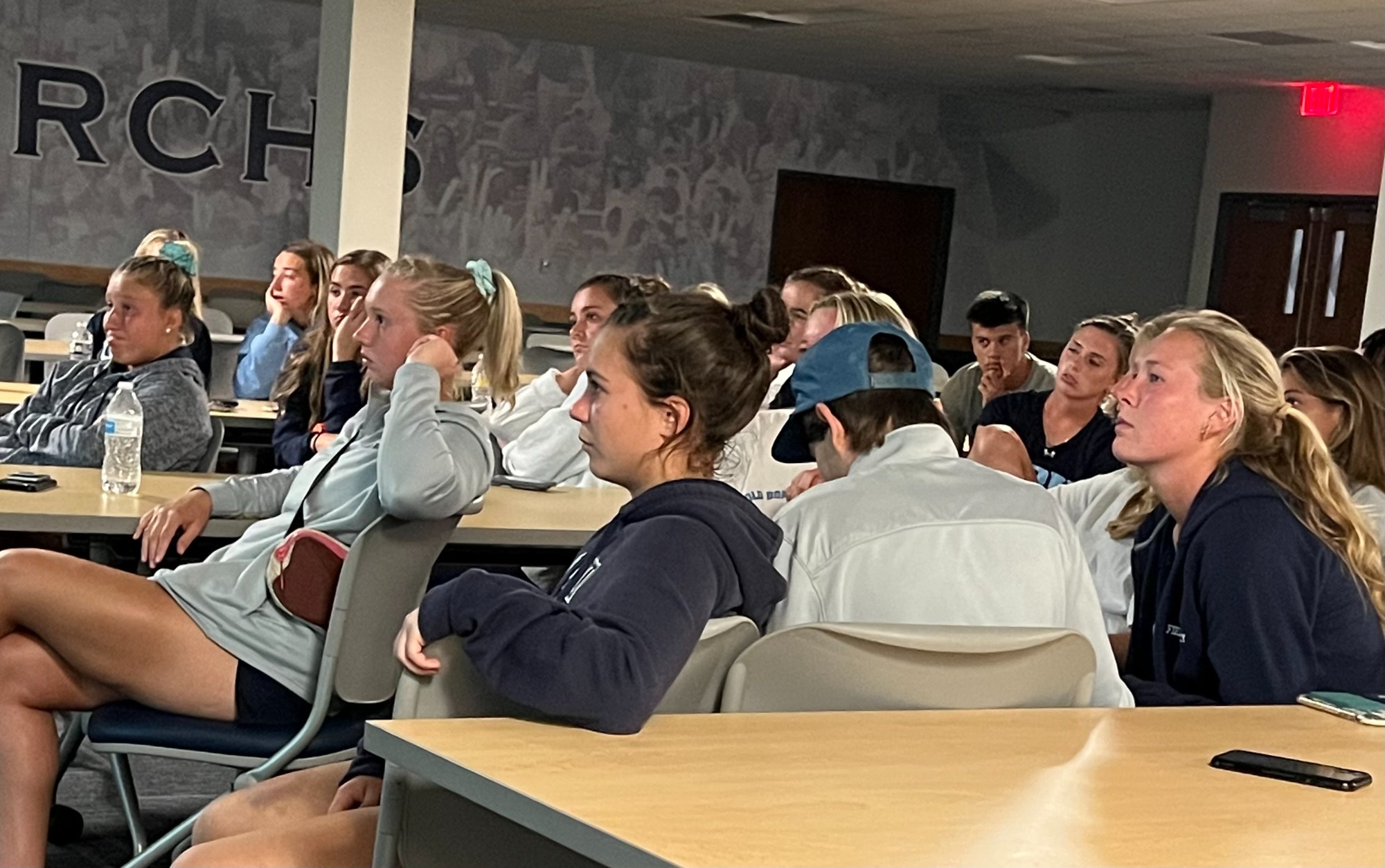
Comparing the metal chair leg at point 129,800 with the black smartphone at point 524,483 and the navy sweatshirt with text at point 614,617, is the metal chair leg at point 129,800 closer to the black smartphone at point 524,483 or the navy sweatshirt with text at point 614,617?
the black smartphone at point 524,483

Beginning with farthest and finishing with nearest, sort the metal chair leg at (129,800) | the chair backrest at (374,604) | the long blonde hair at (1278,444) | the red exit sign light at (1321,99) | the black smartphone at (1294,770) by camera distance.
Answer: the red exit sign light at (1321,99) < the metal chair leg at (129,800) < the chair backrest at (374,604) < the long blonde hair at (1278,444) < the black smartphone at (1294,770)

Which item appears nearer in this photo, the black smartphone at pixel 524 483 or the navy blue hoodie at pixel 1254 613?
the navy blue hoodie at pixel 1254 613

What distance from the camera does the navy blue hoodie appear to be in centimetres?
244

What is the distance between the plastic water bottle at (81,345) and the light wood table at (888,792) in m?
3.55

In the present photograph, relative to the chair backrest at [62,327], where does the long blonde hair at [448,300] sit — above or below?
above

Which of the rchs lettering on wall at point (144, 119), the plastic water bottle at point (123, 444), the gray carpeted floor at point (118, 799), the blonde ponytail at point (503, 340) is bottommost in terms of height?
the gray carpeted floor at point (118, 799)

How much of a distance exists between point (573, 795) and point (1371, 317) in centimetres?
676

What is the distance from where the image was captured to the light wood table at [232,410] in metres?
5.20

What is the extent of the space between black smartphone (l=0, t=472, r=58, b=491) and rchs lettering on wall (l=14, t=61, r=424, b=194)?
7.26 meters

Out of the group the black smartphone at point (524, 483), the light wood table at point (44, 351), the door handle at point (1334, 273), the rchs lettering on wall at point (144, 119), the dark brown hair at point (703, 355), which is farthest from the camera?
the door handle at point (1334, 273)

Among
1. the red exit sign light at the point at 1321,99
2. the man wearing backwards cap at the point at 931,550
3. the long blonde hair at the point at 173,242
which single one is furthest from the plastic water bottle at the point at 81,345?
the red exit sign light at the point at 1321,99

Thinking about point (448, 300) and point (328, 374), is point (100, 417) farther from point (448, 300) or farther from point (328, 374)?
point (448, 300)

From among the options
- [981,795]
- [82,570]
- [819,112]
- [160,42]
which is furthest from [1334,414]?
[819,112]

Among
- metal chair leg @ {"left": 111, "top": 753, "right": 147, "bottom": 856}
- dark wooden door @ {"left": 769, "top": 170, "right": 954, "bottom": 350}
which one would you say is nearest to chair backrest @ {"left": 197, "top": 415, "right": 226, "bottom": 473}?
metal chair leg @ {"left": 111, "top": 753, "right": 147, "bottom": 856}
